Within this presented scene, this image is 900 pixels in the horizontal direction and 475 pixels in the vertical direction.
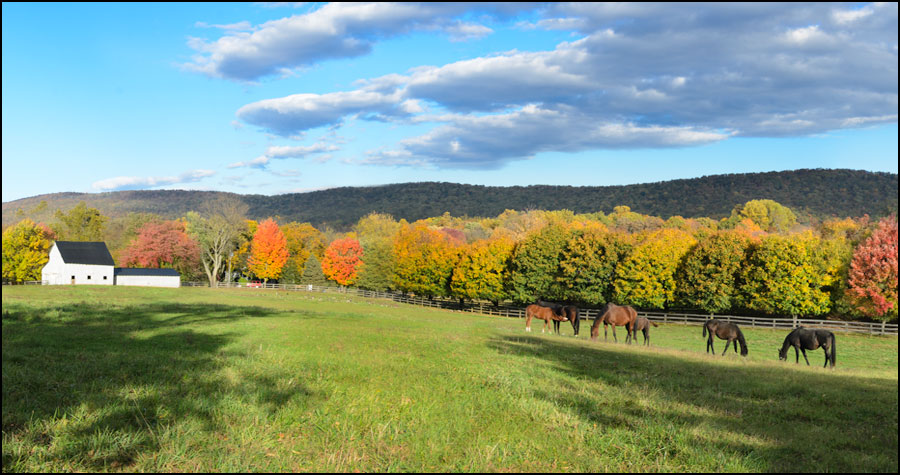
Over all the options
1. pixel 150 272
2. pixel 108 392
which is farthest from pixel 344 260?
pixel 108 392

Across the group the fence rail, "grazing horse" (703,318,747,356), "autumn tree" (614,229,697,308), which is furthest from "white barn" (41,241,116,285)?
"grazing horse" (703,318,747,356)

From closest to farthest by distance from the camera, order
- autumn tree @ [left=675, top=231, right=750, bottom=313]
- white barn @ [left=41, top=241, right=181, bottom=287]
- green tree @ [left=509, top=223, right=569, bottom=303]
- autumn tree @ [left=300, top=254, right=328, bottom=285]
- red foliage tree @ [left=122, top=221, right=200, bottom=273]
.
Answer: autumn tree @ [left=675, top=231, right=750, bottom=313]
green tree @ [left=509, top=223, right=569, bottom=303]
white barn @ [left=41, top=241, right=181, bottom=287]
red foliage tree @ [left=122, top=221, right=200, bottom=273]
autumn tree @ [left=300, top=254, right=328, bottom=285]

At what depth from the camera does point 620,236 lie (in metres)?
60.8

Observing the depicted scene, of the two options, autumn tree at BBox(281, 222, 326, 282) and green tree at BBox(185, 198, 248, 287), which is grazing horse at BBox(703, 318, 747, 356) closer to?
green tree at BBox(185, 198, 248, 287)

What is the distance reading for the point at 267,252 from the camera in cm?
9281

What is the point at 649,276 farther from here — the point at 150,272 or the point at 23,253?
the point at 23,253

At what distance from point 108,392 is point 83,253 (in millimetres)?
81331

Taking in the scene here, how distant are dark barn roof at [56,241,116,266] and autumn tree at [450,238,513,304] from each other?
49849mm

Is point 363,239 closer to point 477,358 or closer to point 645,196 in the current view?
point 477,358

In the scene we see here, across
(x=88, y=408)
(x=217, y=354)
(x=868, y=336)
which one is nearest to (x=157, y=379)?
(x=88, y=408)

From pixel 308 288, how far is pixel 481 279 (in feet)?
115

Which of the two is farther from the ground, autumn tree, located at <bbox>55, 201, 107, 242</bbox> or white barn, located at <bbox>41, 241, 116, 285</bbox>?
autumn tree, located at <bbox>55, 201, 107, 242</bbox>

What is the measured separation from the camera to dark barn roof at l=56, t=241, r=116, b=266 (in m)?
73.1

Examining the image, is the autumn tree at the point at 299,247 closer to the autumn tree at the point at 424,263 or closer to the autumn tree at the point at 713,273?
the autumn tree at the point at 424,263
